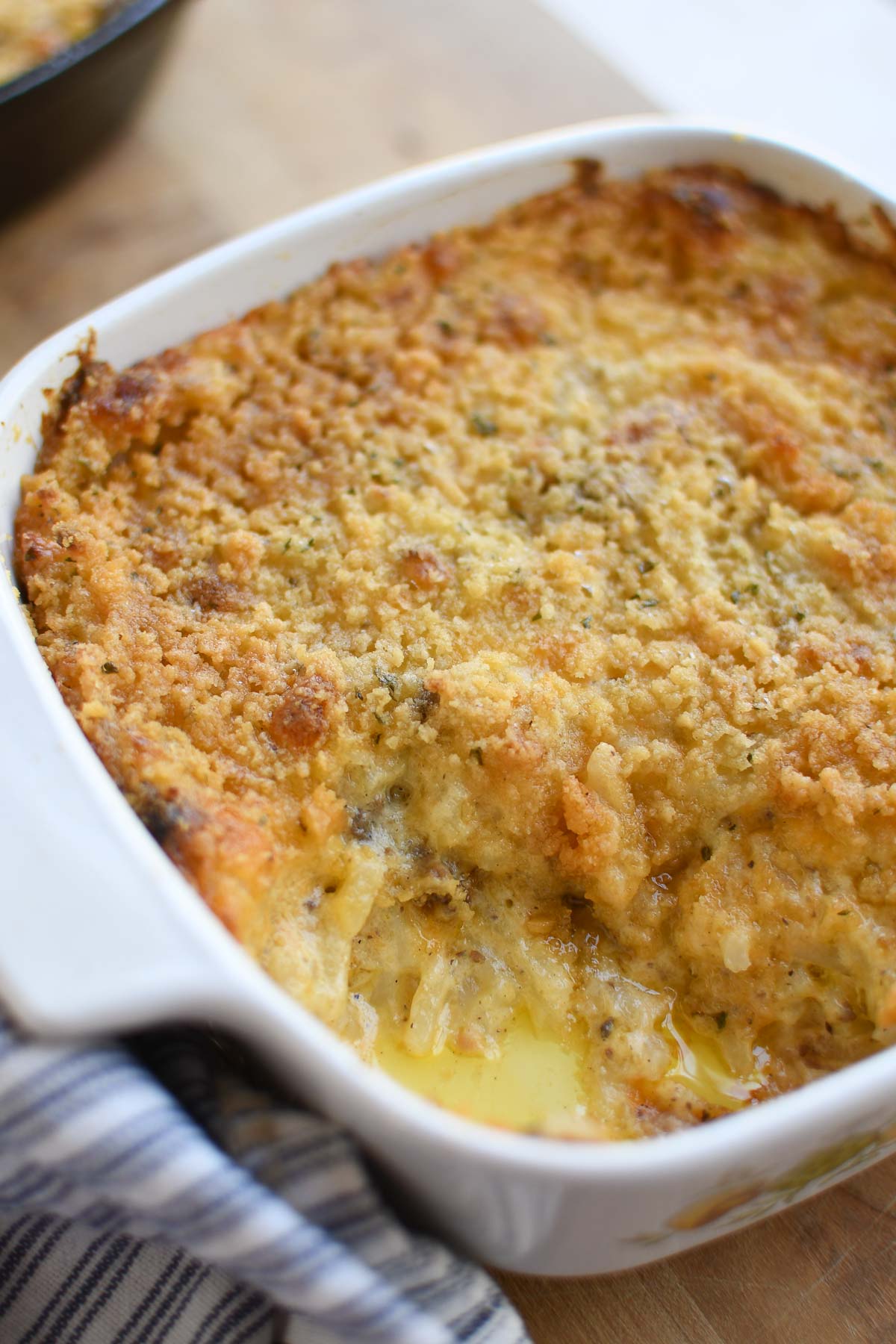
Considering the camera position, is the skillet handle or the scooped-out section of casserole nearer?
the skillet handle

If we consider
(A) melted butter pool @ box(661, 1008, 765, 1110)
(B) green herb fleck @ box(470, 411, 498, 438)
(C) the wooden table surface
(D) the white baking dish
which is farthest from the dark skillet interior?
(A) melted butter pool @ box(661, 1008, 765, 1110)

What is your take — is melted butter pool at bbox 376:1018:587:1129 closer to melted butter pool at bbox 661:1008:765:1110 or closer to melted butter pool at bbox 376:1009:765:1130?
melted butter pool at bbox 376:1009:765:1130

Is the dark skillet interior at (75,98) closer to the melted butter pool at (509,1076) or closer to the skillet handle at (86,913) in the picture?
the skillet handle at (86,913)

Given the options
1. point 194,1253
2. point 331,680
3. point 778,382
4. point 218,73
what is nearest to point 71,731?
point 331,680

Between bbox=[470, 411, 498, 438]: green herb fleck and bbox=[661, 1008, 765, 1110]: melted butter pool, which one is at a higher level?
bbox=[470, 411, 498, 438]: green herb fleck

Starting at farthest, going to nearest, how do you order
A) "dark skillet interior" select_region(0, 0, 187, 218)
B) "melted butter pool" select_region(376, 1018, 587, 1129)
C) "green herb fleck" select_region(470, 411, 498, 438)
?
1. "dark skillet interior" select_region(0, 0, 187, 218)
2. "green herb fleck" select_region(470, 411, 498, 438)
3. "melted butter pool" select_region(376, 1018, 587, 1129)

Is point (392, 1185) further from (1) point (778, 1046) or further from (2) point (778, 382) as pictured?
(2) point (778, 382)

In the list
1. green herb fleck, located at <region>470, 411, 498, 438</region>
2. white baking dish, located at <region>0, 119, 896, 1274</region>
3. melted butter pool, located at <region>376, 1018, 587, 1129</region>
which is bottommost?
melted butter pool, located at <region>376, 1018, 587, 1129</region>

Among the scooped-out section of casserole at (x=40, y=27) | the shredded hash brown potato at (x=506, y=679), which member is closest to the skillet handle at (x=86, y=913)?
the shredded hash brown potato at (x=506, y=679)
